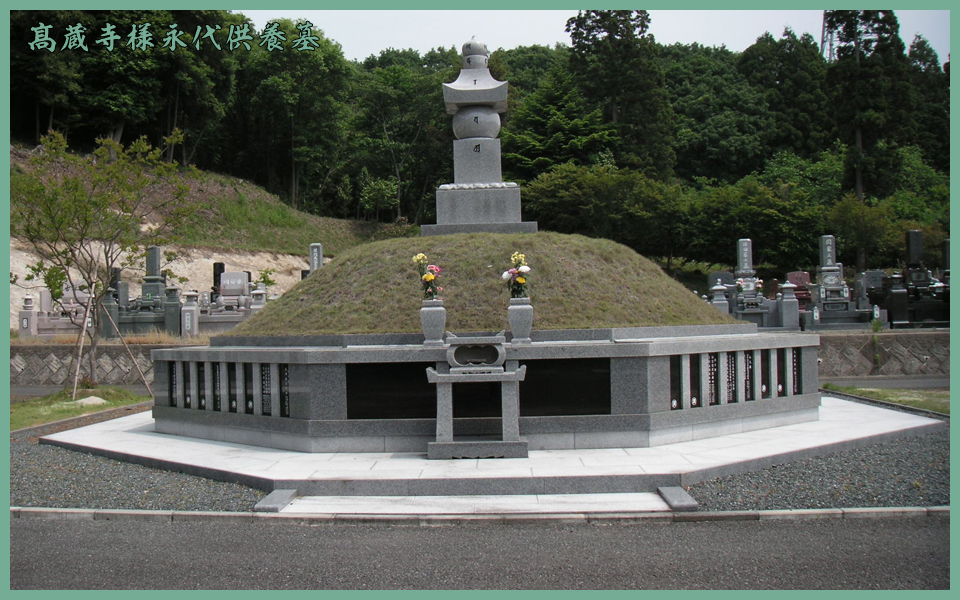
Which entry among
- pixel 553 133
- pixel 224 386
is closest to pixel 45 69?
pixel 553 133

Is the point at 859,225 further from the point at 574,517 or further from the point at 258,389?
the point at 574,517

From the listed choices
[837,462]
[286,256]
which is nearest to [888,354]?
[837,462]

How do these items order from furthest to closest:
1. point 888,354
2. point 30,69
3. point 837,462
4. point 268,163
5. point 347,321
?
point 268,163 → point 30,69 → point 888,354 → point 347,321 → point 837,462

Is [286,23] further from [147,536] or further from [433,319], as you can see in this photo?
[147,536]

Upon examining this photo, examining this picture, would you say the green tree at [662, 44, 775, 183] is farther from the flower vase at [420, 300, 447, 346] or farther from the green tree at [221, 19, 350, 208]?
the flower vase at [420, 300, 447, 346]

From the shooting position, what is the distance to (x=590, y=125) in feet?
147

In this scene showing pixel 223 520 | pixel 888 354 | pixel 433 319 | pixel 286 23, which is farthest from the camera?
pixel 286 23

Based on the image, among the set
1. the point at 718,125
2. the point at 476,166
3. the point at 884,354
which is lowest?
the point at 884,354

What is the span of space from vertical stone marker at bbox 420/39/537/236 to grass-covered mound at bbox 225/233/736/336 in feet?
2.98

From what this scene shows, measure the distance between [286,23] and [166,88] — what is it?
32.1 ft

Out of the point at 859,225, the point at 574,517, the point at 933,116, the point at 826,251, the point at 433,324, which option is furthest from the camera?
the point at 933,116

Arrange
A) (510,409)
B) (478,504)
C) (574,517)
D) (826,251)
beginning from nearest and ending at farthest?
(574,517)
(478,504)
(510,409)
(826,251)

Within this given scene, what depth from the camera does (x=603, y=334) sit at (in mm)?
11742

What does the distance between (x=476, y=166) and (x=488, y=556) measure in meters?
11.1
